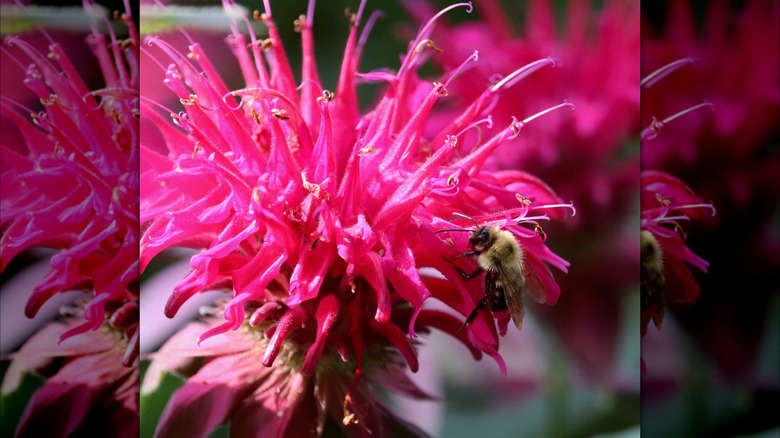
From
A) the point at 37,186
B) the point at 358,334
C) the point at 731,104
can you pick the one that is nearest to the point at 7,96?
the point at 37,186

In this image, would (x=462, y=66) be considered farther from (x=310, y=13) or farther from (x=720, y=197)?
(x=720, y=197)

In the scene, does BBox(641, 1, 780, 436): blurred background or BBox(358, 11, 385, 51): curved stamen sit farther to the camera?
BBox(641, 1, 780, 436): blurred background

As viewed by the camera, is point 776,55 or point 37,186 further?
point 776,55

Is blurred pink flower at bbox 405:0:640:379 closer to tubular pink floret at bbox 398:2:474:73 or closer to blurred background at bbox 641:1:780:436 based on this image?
tubular pink floret at bbox 398:2:474:73

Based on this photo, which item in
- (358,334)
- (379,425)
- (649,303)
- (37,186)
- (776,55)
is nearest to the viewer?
(358,334)

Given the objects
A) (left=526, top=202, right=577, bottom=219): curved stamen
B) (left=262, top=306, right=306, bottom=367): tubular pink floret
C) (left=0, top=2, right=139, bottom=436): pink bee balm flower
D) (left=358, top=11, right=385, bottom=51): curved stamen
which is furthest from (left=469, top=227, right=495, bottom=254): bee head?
(left=0, top=2, right=139, bottom=436): pink bee balm flower

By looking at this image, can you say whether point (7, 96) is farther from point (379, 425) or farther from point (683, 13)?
point (683, 13)

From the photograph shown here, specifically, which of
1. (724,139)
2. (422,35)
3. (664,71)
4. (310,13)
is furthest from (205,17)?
(724,139)
